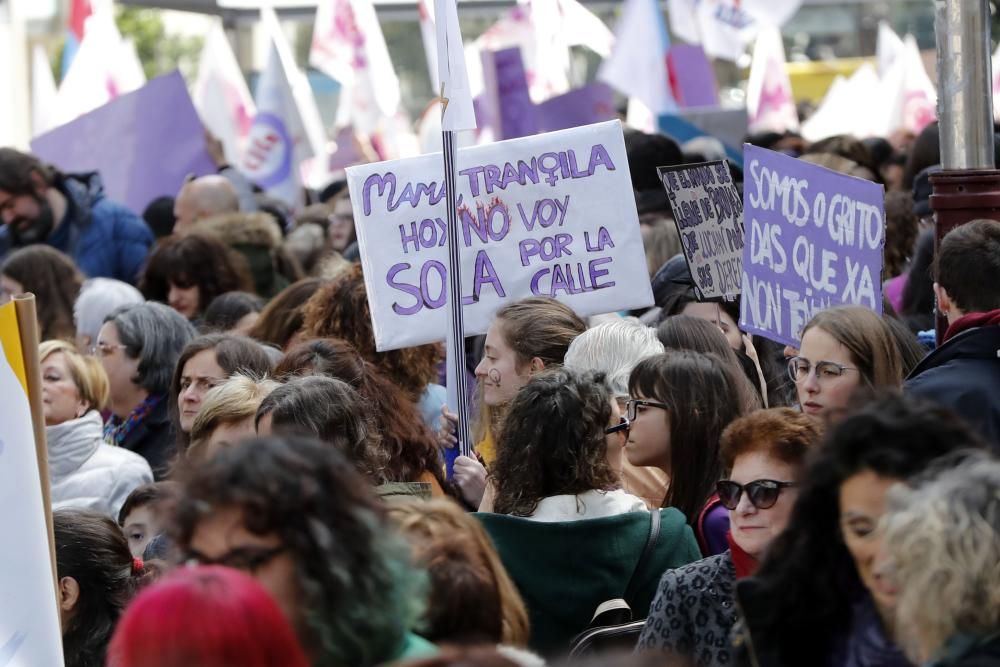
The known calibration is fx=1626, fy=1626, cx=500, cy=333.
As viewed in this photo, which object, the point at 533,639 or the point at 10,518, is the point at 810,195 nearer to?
the point at 533,639

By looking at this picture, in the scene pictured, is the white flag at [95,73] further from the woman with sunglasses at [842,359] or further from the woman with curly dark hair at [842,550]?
the woman with curly dark hair at [842,550]

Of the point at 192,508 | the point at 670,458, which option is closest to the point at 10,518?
the point at 192,508

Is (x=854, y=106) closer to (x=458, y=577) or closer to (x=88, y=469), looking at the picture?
(x=88, y=469)

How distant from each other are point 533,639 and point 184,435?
1.94 meters

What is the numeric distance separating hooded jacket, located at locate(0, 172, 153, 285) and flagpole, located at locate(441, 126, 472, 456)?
159 inches

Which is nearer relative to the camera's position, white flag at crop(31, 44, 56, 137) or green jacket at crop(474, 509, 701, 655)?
green jacket at crop(474, 509, 701, 655)

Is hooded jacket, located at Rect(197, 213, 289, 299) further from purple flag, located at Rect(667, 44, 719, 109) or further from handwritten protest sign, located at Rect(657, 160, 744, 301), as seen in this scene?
purple flag, located at Rect(667, 44, 719, 109)

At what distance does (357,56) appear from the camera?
597 inches

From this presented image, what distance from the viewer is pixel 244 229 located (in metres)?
7.89

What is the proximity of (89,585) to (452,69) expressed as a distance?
2095 mm

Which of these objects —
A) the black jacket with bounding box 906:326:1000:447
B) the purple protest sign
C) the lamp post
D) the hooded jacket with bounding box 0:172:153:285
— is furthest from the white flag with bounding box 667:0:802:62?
the black jacket with bounding box 906:326:1000:447

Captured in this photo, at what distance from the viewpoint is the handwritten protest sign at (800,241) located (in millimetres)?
5238

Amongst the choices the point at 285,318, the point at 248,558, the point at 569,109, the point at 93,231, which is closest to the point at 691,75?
the point at 569,109

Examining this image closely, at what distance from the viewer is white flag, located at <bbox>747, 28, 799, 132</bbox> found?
16.9 meters
